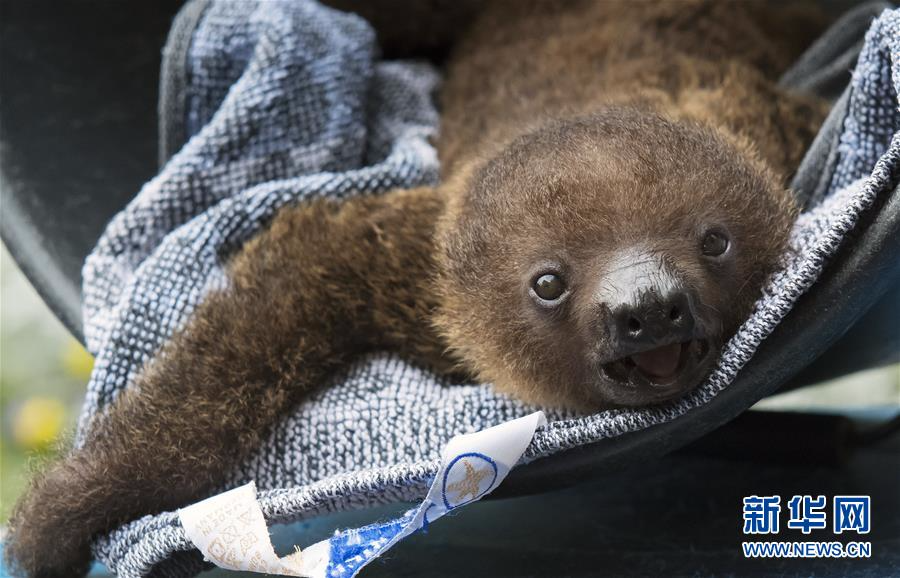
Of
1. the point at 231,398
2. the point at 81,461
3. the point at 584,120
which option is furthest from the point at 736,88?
the point at 81,461

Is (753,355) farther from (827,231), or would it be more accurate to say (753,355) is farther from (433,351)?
(433,351)

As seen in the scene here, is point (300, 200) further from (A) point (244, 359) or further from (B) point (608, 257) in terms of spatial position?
(B) point (608, 257)

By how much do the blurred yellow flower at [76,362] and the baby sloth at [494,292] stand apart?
5.06ft

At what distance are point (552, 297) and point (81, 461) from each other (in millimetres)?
716

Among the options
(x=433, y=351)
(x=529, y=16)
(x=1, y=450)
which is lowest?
(x=1, y=450)

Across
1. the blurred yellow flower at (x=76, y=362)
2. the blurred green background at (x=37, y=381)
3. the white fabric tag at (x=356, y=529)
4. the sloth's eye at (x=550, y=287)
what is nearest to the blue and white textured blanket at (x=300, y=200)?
the white fabric tag at (x=356, y=529)

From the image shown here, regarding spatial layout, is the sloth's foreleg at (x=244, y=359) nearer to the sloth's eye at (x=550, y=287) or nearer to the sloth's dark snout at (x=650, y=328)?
the sloth's eye at (x=550, y=287)

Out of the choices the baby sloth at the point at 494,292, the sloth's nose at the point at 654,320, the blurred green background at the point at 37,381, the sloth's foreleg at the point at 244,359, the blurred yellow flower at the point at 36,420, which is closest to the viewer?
the sloth's nose at the point at 654,320

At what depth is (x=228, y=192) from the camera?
1774 mm

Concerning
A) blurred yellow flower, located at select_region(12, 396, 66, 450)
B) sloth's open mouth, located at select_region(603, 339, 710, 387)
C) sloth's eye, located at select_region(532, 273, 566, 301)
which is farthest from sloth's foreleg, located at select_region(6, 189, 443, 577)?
blurred yellow flower, located at select_region(12, 396, 66, 450)

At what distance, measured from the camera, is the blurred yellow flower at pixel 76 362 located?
9.83ft

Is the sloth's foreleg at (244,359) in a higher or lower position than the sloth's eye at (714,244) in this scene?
lower

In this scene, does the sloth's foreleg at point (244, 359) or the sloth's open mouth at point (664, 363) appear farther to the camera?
the sloth's foreleg at point (244, 359)

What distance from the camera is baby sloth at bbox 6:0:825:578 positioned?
50.4 inches
